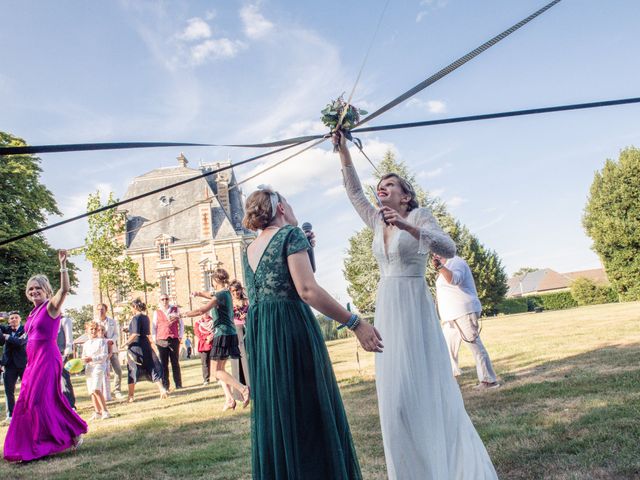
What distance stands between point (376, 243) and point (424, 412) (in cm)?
128

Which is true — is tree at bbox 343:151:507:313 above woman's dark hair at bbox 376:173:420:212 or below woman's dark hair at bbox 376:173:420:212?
above

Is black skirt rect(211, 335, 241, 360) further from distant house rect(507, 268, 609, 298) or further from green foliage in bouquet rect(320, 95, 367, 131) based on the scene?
distant house rect(507, 268, 609, 298)

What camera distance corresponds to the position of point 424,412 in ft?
12.1

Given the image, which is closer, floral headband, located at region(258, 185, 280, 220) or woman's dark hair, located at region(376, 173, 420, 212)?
floral headband, located at region(258, 185, 280, 220)

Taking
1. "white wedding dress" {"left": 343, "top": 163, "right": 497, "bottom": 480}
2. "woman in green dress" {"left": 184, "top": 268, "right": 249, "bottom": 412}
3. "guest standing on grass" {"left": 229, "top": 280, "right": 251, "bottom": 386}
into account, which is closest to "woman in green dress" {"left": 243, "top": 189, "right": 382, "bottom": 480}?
"white wedding dress" {"left": 343, "top": 163, "right": 497, "bottom": 480}

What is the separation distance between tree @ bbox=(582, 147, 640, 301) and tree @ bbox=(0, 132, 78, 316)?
38.6 metres

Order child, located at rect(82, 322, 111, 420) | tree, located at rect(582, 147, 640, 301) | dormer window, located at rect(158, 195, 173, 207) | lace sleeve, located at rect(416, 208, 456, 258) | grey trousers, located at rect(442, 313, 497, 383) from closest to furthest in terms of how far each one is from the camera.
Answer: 1. lace sleeve, located at rect(416, 208, 456, 258)
2. grey trousers, located at rect(442, 313, 497, 383)
3. child, located at rect(82, 322, 111, 420)
4. tree, located at rect(582, 147, 640, 301)
5. dormer window, located at rect(158, 195, 173, 207)

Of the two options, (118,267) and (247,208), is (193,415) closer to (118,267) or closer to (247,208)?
(247,208)

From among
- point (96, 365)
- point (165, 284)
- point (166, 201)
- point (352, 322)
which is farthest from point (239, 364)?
point (166, 201)

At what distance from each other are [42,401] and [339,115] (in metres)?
5.05

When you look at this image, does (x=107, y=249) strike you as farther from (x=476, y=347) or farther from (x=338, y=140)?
(x=338, y=140)

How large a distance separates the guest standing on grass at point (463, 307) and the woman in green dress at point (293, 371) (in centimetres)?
477

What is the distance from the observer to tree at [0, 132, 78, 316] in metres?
28.4

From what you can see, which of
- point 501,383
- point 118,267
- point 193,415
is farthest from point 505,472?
point 118,267
